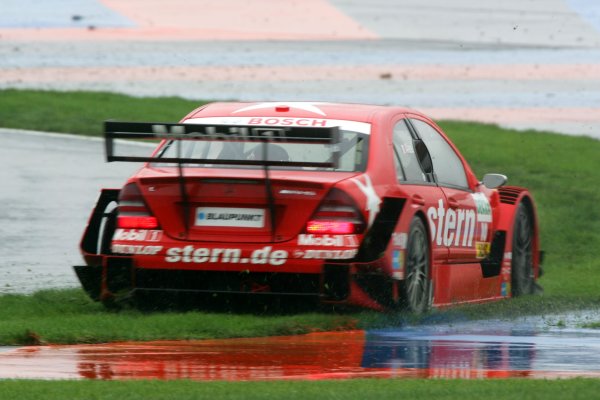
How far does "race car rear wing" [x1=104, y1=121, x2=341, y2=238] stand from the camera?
29.9 feet

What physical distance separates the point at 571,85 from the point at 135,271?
1803cm

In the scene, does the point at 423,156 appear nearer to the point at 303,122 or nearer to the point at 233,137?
the point at 303,122

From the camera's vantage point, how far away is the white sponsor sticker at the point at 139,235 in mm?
9547

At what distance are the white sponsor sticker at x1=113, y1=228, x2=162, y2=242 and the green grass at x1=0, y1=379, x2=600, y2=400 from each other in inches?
105

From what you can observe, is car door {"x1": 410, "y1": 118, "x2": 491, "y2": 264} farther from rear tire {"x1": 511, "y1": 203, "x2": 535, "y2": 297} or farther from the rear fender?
rear tire {"x1": 511, "y1": 203, "x2": 535, "y2": 297}

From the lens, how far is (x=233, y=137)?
9258 mm

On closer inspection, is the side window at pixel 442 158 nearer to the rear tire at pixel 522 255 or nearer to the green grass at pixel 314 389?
the rear tire at pixel 522 255

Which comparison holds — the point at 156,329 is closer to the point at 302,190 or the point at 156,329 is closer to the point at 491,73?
the point at 302,190

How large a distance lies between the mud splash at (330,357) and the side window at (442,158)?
1.91 metres

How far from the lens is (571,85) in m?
26.6

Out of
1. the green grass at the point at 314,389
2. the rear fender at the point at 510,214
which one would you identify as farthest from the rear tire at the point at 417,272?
the green grass at the point at 314,389

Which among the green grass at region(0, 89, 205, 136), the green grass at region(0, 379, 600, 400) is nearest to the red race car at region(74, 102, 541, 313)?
the green grass at region(0, 379, 600, 400)

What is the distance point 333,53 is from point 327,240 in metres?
20.4

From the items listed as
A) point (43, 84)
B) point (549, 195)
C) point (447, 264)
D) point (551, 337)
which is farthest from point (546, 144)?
point (551, 337)
